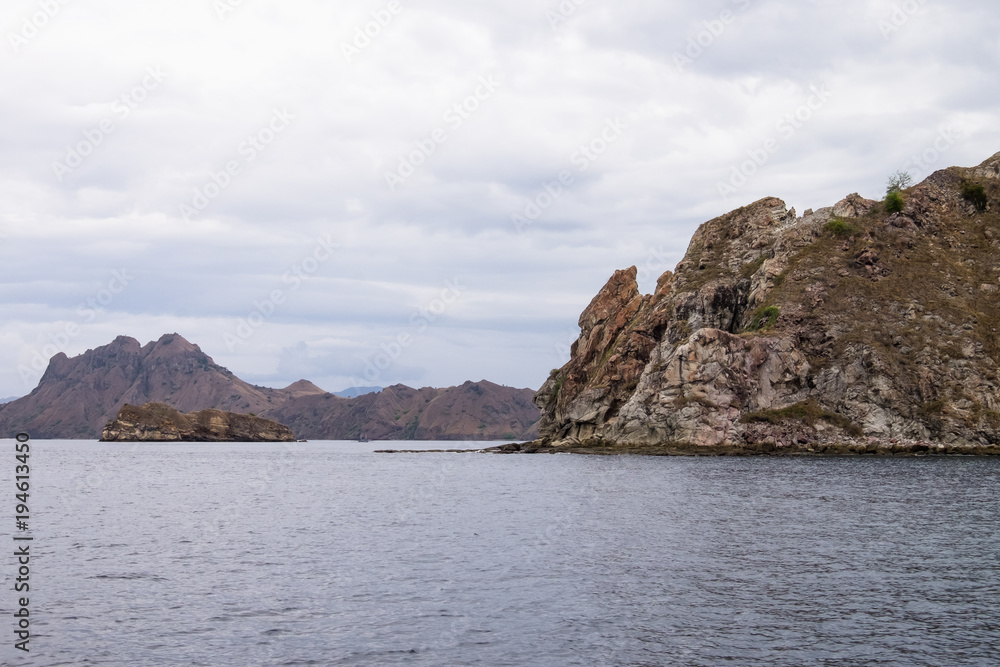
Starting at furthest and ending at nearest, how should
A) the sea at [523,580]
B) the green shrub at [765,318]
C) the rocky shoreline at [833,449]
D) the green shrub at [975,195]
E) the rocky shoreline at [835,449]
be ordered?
the green shrub at [975,195] → the green shrub at [765,318] → the rocky shoreline at [833,449] → the rocky shoreline at [835,449] → the sea at [523,580]

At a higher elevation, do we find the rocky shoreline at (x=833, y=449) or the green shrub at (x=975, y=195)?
the green shrub at (x=975, y=195)

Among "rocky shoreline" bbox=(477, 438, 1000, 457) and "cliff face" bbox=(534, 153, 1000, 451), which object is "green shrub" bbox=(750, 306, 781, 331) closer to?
"cliff face" bbox=(534, 153, 1000, 451)

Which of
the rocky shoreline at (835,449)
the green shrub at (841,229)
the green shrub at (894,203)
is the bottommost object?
the rocky shoreline at (835,449)

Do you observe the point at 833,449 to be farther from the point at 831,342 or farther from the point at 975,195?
the point at 975,195

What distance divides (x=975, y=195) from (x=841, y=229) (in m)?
36.4

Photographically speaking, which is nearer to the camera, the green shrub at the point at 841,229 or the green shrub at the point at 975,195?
the green shrub at the point at 841,229

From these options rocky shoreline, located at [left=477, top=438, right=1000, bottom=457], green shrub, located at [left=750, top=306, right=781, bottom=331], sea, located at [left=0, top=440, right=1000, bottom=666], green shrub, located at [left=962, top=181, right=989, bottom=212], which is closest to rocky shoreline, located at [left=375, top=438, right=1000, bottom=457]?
rocky shoreline, located at [left=477, top=438, right=1000, bottom=457]

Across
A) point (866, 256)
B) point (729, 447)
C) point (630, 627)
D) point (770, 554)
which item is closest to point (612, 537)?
point (770, 554)

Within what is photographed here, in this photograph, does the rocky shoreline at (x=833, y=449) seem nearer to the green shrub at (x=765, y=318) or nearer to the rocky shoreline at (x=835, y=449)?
the rocky shoreline at (x=835, y=449)

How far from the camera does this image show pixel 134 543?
176 ft

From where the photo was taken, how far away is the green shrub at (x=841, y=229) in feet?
585

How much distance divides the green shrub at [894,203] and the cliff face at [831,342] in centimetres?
105

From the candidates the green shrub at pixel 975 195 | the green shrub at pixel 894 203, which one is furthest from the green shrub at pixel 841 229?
the green shrub at pixel 975 195

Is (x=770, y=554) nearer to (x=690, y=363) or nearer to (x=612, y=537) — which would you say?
(x=612, y=537)
